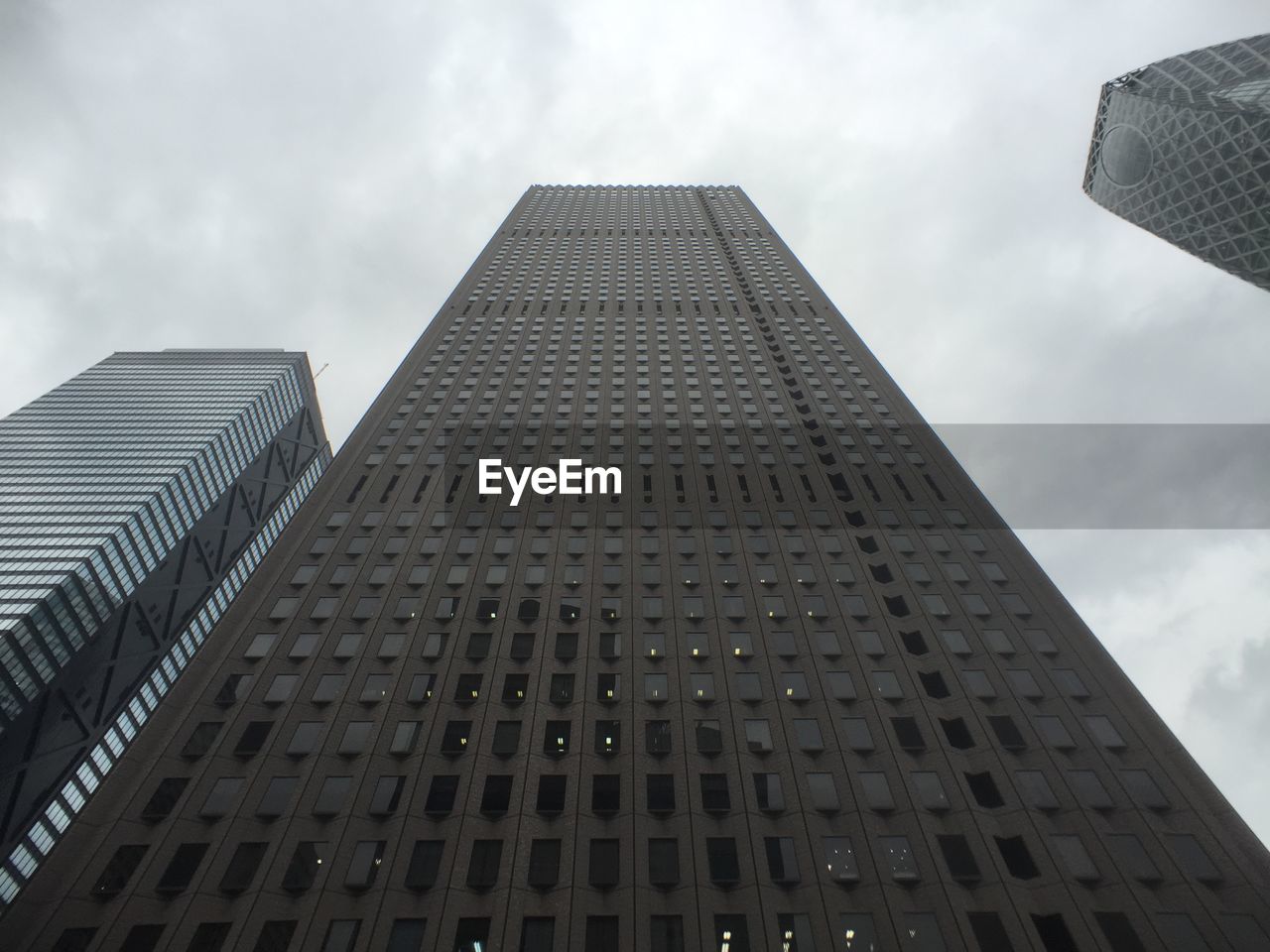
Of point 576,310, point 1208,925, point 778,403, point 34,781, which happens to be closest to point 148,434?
point 34,781

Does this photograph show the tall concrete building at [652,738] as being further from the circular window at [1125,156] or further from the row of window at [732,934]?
the circular window at [1125,156]

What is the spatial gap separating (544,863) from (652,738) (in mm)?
8047

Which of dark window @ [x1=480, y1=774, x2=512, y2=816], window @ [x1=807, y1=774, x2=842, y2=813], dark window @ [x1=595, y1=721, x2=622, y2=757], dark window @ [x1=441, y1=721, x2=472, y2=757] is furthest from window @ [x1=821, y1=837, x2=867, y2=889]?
dark window @ [x1=441, y1=721, x2=472, y2=757]

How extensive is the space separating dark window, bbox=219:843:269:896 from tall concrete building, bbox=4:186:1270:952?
13cm

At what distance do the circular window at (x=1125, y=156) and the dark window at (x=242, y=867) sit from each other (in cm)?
10921

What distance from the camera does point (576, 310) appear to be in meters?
91.6

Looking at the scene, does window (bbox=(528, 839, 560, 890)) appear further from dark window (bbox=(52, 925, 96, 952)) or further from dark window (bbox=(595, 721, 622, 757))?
dark window (bbox=(52, 925, 96, 952))

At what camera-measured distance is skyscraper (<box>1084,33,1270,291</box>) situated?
261 ft

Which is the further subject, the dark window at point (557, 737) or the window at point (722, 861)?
the dark window at point (557, 737)

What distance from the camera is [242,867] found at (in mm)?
31609

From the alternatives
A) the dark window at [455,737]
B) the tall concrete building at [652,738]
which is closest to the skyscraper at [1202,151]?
the tall concrete building at [652,738]

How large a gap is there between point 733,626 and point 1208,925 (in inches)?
930

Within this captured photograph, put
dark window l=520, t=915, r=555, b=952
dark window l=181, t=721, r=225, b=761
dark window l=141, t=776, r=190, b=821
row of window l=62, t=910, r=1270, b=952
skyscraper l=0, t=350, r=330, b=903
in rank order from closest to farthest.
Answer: row of window l=62, t=910, r=1270, b=952 → dark window l=520, t=915, r=555, b=952 → dark window l=141, t=776, r=190, b=821 → dark window l=181, t=721, r=225, b=761 → skyscraper l=0, t=350, r=330, b=903

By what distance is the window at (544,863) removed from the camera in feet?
103
